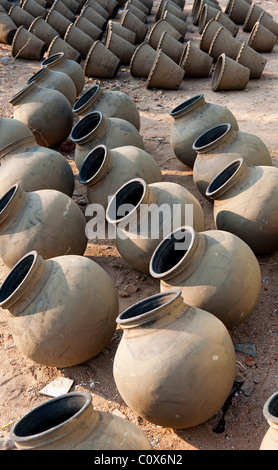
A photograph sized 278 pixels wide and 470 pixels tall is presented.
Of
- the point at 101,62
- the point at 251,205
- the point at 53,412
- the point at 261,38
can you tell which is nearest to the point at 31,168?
the point at 251,205

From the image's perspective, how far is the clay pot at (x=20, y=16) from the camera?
10.9 meters

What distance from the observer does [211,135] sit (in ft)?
18.3

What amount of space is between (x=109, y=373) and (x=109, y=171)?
2136mm

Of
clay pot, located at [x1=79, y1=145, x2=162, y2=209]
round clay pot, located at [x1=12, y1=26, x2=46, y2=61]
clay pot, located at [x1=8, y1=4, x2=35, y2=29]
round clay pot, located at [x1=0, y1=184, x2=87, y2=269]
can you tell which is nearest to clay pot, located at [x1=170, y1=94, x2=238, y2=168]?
clay pot, located at [x1=79, y1=145, x2=162, y2=209]

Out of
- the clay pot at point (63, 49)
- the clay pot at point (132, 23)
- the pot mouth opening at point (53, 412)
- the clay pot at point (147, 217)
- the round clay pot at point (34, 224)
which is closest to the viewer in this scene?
the pot mouth opening at point (53, 412)

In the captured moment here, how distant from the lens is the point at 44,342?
11.7ft

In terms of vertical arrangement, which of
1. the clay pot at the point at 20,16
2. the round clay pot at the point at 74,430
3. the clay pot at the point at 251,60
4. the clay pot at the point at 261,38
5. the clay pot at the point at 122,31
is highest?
the clay pot at the point at 261,38

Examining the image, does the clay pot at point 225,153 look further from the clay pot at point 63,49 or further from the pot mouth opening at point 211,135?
the clay pot at point 63,49

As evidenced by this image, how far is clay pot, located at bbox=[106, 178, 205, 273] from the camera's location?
4.18 metres

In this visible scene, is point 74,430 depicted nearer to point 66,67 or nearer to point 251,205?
point 251,205

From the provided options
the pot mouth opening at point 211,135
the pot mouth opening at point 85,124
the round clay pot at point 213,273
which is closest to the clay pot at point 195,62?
the pot mouth opening at point 85,124

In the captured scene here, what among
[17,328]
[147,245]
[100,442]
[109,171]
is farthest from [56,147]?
[100,442]

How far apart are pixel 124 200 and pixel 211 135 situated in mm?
1619

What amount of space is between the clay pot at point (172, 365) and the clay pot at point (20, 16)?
9.69m
